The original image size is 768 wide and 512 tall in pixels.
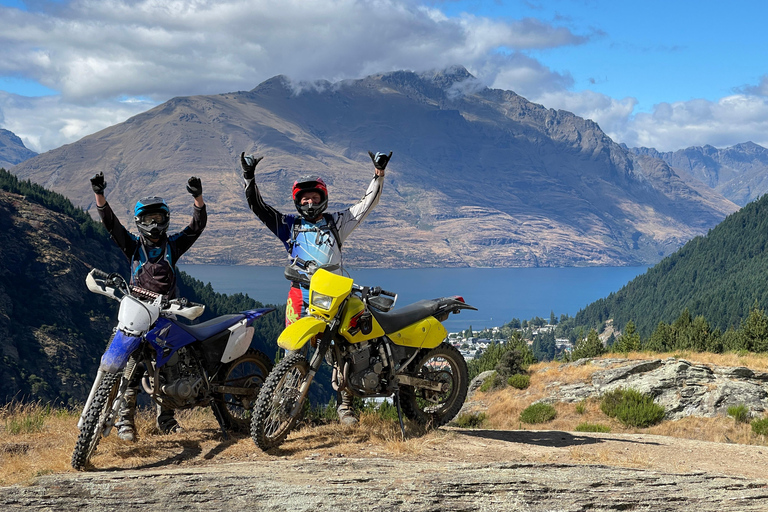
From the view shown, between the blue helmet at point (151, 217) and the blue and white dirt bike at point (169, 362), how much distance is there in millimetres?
696

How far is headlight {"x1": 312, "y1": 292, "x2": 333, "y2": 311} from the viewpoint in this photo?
641 centimetres

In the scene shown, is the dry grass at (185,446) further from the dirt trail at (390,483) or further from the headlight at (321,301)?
the headlight at (321,301)

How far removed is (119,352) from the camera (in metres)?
6.06

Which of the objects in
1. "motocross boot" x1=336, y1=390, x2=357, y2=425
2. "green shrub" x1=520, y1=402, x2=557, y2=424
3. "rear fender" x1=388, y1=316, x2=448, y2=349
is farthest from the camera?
"green shrub" x1=520, y1=402, x2=557, y2=424

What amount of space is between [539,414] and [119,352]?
37.8 feet

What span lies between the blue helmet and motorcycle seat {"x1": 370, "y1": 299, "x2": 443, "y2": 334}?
2.58 meters

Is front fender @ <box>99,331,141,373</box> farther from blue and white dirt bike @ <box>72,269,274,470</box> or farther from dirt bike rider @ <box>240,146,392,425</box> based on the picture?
dirt bike rider @ <box>240,146,392,425</box>

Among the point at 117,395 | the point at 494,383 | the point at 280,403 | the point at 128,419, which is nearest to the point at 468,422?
the point at 494,383

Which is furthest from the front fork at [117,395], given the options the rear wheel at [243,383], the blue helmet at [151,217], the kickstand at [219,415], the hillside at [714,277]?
the hillside at [714,277]

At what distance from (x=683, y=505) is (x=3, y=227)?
12481 cm

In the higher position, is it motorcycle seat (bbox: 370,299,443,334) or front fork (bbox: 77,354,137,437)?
motorcycle seat (bbox: 370,299,443,334)

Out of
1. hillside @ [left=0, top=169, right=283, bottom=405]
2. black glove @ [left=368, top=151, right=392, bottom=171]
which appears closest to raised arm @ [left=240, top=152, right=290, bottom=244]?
black glove @ [left=368, top=151, right=392, bottom=171]

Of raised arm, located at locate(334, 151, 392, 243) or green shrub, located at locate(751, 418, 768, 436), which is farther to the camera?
green shrub, located at locate(751, 418, 768, 436)

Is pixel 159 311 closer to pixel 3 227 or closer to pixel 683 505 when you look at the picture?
pixel 683 505
